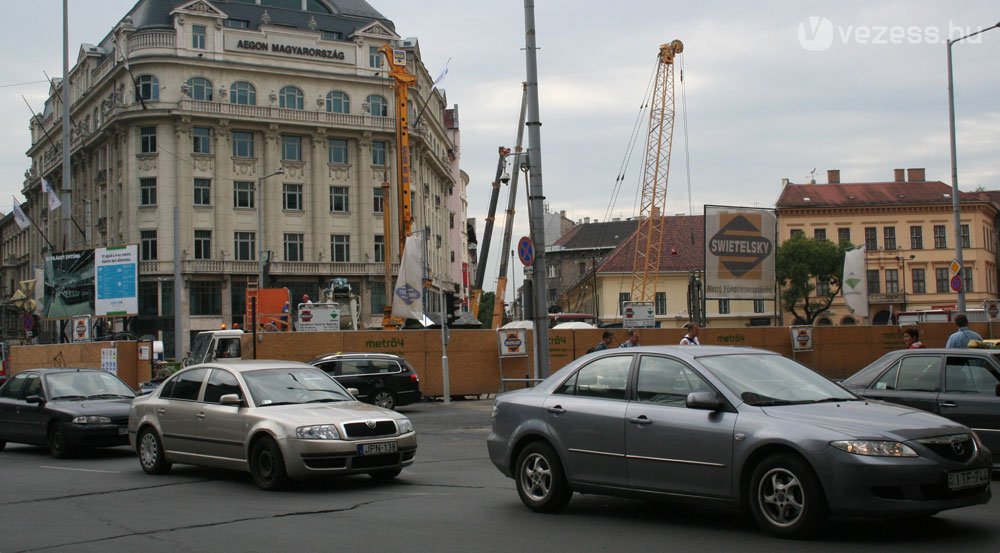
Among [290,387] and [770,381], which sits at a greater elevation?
[770,381]


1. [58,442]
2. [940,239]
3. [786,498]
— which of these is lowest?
[58,442]

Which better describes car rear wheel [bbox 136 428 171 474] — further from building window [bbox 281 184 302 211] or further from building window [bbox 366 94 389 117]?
building window [bbox 366 94 389 117]

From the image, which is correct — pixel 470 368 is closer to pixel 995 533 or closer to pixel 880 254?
pixel 995 533

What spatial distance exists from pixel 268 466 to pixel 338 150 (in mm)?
57570

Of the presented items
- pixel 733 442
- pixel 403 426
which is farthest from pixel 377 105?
pixel 733 442

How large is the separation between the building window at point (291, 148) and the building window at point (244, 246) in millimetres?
5585

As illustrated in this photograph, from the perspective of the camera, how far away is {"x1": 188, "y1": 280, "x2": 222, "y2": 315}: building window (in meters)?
62.3

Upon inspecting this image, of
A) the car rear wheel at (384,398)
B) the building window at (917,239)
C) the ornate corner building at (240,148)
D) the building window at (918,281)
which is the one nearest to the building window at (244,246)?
the ornate corner building at (240,148)

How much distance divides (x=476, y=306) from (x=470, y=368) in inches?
883

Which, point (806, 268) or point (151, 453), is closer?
point (151, 453)

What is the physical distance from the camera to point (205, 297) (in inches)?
2473

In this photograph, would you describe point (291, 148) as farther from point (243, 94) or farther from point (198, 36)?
point (198, 36)

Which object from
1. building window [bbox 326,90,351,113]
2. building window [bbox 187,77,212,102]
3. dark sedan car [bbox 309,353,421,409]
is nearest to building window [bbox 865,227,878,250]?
building window [bbox 326,90,351,113]

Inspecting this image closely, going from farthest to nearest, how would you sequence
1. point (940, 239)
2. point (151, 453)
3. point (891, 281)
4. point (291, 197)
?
point (940, 239)
point (891, 281)
point (291, 197)
point (151, 453)
